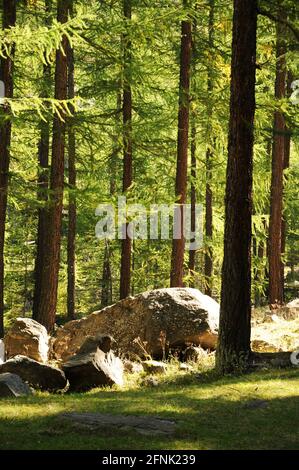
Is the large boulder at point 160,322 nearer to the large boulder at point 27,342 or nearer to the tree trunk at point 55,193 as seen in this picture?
the large boulder at point 27,342

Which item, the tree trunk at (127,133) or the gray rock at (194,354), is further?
the tree trunk at (127,133)

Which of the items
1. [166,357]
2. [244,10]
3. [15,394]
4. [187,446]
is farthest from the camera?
[166,357]

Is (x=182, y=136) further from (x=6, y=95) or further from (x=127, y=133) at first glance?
(x=6, y=95)

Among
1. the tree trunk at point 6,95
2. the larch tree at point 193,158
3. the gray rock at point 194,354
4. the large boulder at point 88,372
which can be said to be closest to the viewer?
the large boulder at point 88,372

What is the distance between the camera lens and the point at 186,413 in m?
7.71

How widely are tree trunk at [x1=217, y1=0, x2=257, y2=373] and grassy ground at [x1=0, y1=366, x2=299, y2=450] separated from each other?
27.1 inches

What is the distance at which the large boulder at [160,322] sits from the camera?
12.5 metres

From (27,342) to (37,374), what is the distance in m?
2.77

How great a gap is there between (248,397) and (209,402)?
0.59m

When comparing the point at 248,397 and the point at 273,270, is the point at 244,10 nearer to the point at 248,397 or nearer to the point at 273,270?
the point at 248,397

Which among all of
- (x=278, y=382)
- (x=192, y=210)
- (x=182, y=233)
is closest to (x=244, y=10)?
(x=278, y=382)

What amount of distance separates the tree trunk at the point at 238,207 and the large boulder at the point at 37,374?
2.71 m

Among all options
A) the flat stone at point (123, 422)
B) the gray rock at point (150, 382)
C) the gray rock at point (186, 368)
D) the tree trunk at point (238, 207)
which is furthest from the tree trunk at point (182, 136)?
the flat stone at point (123, 422)

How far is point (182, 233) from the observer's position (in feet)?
60.1
